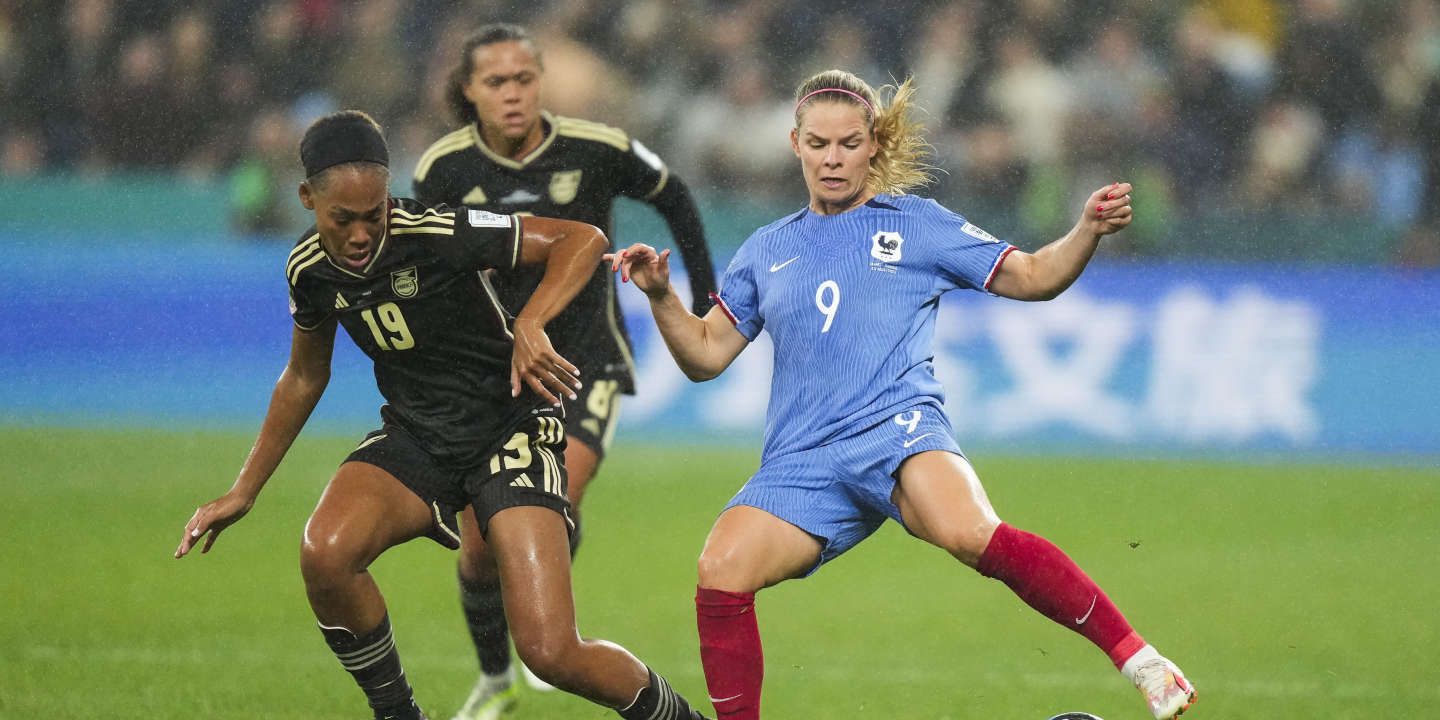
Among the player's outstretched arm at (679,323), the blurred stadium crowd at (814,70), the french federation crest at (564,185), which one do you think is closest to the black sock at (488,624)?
the player's outstretched arm at (679,323)

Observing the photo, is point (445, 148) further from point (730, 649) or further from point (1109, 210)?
point (1109, 210)

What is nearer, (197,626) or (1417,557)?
(197,626)

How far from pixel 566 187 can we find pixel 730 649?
201cm

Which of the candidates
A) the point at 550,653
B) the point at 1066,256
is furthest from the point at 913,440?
the point at 550,653

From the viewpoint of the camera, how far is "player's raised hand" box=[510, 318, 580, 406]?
4.12 metres

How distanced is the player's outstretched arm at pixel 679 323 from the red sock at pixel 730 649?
61 centimetres

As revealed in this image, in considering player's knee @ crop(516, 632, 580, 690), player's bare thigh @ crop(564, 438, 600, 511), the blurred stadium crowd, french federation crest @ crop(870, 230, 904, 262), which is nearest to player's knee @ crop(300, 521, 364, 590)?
player's knee @ crop(516, 632, 580, 690)

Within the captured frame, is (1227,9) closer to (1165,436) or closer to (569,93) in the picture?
(1165,436)

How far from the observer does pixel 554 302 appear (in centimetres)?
433

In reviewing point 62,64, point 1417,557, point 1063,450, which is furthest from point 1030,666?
point 62,64

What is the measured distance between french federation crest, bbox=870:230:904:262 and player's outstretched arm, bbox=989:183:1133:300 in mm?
267

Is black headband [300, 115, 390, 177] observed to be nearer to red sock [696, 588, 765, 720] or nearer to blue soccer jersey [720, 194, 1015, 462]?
blue soccer jersey [720, 194, 1015, 462]

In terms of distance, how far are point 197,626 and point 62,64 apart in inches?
315

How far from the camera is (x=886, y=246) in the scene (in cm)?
446
